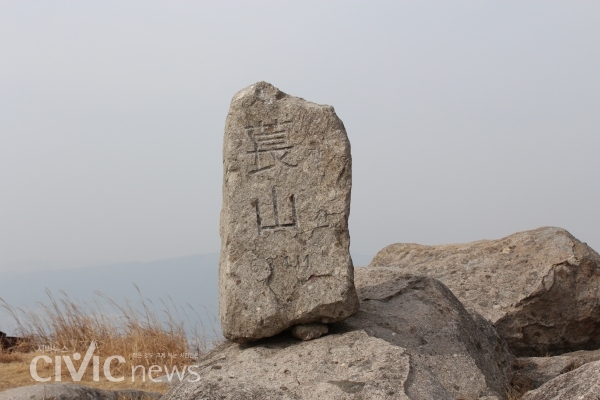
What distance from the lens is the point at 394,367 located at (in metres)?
4.05

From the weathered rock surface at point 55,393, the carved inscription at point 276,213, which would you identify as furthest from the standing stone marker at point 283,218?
the weathered rock surface at point 55,393

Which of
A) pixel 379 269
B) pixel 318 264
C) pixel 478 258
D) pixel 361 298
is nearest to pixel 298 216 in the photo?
pixel 318 264

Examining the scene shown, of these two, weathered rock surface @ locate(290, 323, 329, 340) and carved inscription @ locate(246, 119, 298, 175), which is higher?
carved inscription @ locate(246, 119, 298, 175)

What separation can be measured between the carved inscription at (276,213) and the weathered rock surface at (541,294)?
252cm

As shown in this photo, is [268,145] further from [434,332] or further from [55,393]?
[55,393]

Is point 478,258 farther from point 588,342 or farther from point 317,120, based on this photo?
point 317,120

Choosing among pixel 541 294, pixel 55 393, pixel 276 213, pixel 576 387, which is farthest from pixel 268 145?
pixel 541 294

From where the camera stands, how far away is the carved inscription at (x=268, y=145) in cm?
480

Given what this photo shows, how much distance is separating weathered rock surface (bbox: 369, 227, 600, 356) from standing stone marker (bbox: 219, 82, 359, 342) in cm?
244

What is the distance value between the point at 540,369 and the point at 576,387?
2363mm

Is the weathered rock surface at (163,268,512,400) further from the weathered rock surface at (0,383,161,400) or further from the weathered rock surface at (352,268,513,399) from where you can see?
the weathered rock surface at (0,383,161,400)

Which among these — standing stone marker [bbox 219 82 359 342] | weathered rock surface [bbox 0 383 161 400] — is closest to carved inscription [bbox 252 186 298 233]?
standing stone marker [bbox 219 82 359 342]

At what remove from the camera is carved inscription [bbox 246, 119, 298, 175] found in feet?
15.8

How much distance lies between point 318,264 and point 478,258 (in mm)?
3377
